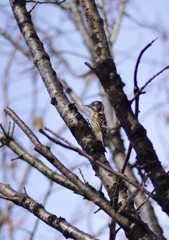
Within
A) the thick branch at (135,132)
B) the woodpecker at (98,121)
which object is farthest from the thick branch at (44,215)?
the woodpecker at (98,121)

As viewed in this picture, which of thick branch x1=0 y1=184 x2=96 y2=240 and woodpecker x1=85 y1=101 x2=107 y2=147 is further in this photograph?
woodpecker x1=85 y1=101 x2=107 y2=147

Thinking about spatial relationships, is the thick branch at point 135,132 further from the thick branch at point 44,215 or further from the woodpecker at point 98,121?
the woodpecker at point 98,121

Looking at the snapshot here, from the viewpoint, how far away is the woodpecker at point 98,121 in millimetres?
4412

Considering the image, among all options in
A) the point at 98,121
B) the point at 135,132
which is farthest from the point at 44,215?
the point at 98,121

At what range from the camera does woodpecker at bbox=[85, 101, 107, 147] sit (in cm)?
441

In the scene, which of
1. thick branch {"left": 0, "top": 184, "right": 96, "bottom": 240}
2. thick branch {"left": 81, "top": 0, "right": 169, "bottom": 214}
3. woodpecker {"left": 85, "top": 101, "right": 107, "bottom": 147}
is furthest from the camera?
woodpecker {"left": 85, "top": 101, "right": 107, "bottom": 147}

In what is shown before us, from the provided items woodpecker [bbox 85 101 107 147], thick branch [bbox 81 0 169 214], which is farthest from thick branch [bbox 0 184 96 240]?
woodpecker [bbox 85 101 107 147]

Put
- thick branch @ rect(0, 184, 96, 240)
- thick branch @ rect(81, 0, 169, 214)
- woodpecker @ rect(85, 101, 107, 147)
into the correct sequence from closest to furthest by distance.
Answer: thick branch @ rect(81, 0, 169, 214)
thick branch @ rect(0, 184, 96, 240)
woodpecker @ rect(85, 101, 107, 147)

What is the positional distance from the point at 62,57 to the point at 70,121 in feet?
19.7

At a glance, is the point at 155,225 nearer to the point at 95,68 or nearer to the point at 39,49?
the point at 39,49

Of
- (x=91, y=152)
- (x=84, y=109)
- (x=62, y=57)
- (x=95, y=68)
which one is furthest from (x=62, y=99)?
(x=62, y=57)

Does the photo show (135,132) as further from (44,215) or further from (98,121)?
(98,121)

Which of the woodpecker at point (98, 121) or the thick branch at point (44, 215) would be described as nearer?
the thick branch at point (44, 215)

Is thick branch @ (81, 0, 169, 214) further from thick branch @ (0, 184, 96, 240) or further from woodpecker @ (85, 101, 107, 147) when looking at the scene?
woodpecker @ (85, 101, 107, 147)
